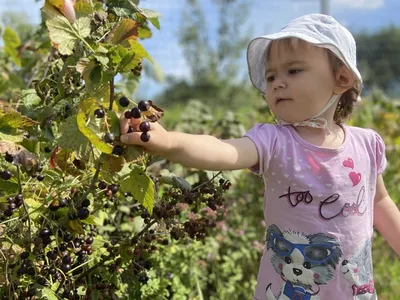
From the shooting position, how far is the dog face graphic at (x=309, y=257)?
1656mm

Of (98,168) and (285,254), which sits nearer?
(98,168)

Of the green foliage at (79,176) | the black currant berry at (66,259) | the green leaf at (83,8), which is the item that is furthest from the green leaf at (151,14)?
the black currant berry at (66,259)

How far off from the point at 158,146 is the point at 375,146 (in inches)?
33.7

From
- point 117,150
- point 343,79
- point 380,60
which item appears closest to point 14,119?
point 117,150

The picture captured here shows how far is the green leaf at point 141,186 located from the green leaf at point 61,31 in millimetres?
297

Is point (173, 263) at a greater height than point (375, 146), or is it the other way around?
point (375, 146)

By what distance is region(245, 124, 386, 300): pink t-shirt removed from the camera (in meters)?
1.65

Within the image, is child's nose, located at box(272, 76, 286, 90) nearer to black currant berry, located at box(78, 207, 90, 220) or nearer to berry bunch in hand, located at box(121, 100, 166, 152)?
berry bunch in hand, located at box(121, 100, 166, 152)

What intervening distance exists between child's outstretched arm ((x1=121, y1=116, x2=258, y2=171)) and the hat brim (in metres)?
0.28

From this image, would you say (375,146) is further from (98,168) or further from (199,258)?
(199,258)

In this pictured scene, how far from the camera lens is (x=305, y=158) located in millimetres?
1661

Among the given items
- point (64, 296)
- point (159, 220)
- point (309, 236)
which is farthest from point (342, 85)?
point (64, 296)

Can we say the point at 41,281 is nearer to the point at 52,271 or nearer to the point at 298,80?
the point at 52,271

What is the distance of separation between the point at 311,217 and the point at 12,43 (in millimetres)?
1648
